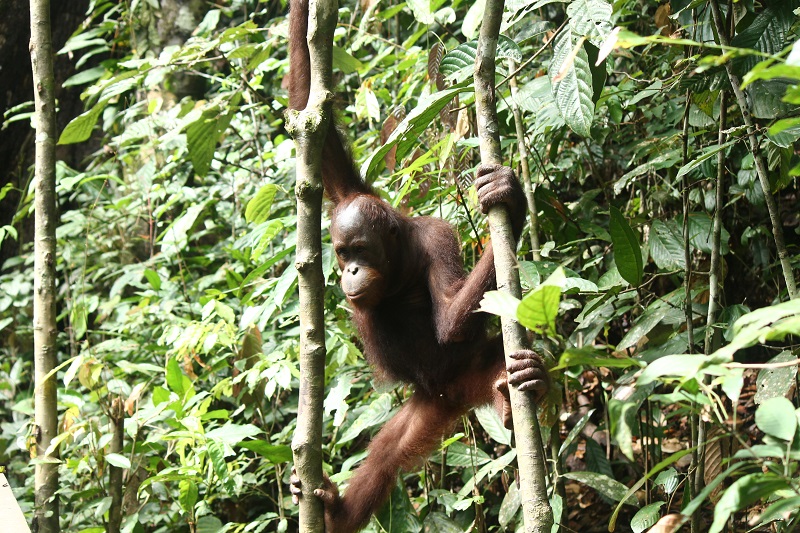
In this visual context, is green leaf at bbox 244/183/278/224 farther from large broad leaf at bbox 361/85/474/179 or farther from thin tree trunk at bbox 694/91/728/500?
thin tree trunk at bbox 694/91/728/500

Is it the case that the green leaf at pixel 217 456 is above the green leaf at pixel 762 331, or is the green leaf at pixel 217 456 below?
below

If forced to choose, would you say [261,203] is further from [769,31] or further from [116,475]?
[769,31]

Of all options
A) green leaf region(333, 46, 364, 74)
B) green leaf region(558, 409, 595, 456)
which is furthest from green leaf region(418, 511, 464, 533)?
green leaf region(333, 46, 364, 74)

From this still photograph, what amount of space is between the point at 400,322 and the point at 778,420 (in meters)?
2.39

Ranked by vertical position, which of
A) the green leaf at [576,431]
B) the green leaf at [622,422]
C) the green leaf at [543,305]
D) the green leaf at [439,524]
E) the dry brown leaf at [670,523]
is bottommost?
the green leaf at [439,524]

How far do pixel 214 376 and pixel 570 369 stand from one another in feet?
8.00

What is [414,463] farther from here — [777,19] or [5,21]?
[5,21]

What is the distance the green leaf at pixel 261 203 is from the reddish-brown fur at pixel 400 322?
0.89ft

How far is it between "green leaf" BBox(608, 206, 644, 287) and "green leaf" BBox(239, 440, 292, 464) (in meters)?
1.62

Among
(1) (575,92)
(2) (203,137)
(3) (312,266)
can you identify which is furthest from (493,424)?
(2) (203,137)

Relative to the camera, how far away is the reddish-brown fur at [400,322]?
3.31 m

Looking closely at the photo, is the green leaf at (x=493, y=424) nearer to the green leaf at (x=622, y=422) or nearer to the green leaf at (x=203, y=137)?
the green leaf at (x=203, y=137)

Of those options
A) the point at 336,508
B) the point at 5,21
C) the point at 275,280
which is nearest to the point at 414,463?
the point at 336,508

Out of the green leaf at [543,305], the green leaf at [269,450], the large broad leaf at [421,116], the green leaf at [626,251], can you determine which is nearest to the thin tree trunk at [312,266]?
the large broad leaf at [421,116]
